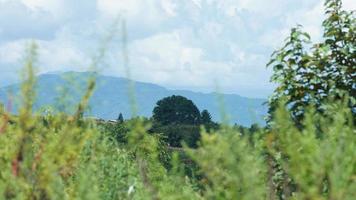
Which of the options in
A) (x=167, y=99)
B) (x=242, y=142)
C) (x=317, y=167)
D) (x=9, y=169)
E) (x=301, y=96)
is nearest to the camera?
(x=317, y=167)

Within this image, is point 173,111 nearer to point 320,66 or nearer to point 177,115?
point 177,115

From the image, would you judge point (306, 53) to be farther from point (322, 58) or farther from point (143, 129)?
point (143, 129)

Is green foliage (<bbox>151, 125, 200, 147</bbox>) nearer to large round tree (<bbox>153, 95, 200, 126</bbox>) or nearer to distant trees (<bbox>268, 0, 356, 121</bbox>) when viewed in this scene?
large round tree (<bbox>153, 95, 200, 126</bbox>)

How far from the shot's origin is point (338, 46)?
12828 mm

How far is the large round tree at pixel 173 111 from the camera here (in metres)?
152

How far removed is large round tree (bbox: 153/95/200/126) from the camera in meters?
152

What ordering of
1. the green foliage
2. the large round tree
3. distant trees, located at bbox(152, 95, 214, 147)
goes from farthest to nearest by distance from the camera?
the large round tree < distant trees, located at bbox(152, 95, 214, 147) < the green foliage

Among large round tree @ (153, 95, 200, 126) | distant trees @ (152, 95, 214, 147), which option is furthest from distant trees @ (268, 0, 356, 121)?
large round tree @ (153, 95, 200, 126)

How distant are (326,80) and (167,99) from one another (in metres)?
144

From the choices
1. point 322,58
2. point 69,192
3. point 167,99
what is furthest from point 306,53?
point 167,99

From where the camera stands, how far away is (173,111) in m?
155

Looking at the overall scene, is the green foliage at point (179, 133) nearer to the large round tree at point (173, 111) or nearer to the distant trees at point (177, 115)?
the distant trees at point (177, 115)

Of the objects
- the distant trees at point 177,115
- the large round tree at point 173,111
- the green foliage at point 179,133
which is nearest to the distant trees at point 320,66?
the green foliage at point 179,133

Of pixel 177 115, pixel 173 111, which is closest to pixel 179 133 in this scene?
pixel 177 115
